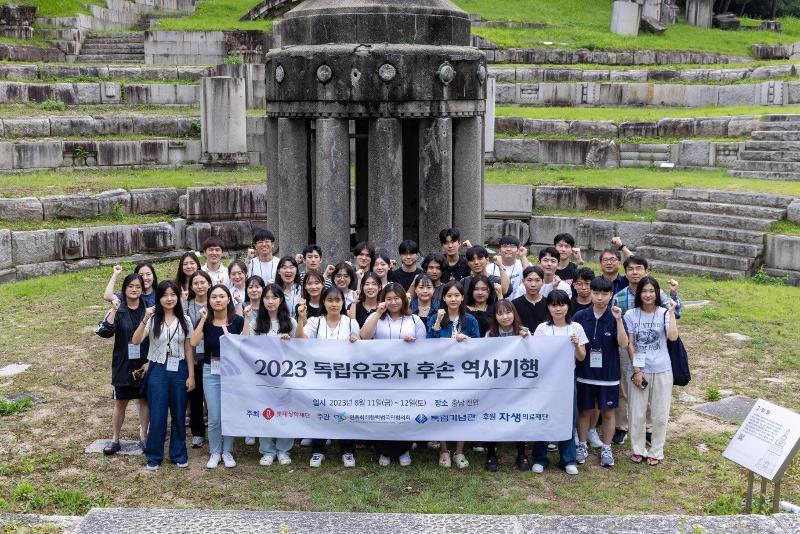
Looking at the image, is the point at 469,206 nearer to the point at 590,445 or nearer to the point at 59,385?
the point at 590,445

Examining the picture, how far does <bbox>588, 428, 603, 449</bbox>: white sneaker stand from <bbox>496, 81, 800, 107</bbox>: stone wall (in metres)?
17.7

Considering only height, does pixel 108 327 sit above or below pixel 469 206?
below

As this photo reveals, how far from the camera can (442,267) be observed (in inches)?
392

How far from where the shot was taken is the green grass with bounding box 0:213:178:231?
55.6 feet

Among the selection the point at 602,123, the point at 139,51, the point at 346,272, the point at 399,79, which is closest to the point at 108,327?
the point at 346,272

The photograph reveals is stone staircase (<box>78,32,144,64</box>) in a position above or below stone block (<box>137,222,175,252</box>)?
above

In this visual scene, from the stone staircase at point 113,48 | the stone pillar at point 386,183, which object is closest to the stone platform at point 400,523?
the stone pillar at point 386,183

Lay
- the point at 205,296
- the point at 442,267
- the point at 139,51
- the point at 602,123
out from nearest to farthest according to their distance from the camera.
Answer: the point at 205,296
the point at 442,267
the point at 602,123
the point at 139,51

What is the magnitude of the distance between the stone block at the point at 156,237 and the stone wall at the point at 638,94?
1171 cm

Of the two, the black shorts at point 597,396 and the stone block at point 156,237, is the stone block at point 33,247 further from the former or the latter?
the black shorts at point 597,396

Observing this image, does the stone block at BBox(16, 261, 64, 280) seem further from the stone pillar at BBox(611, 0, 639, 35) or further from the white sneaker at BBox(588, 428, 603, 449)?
the stone pillar at BBox(611, 0, 639, 35)

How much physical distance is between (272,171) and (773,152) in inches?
480

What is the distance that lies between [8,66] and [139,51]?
4.95 metres

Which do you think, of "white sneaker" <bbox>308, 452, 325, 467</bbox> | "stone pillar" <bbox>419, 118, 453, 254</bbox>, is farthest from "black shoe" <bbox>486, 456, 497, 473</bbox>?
"stone pillar" <bbox>419, 118, 453, 254</bbox>
